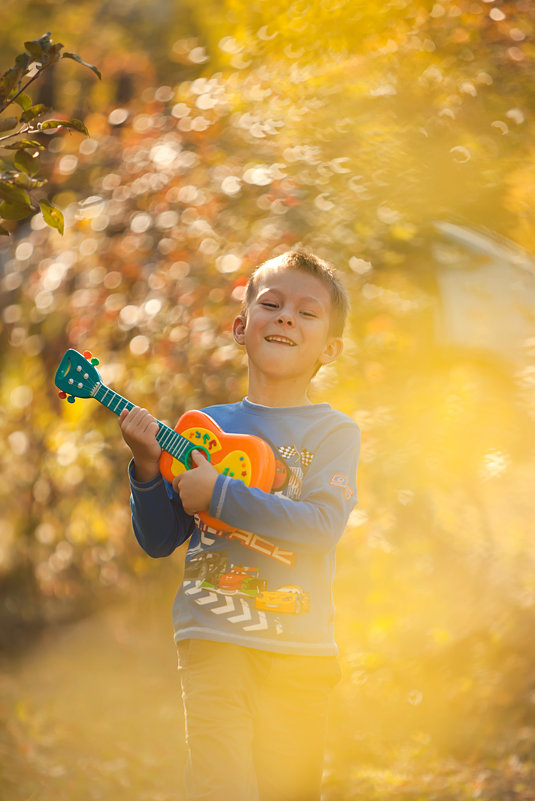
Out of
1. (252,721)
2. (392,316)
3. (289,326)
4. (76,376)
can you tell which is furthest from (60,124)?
(392,316)

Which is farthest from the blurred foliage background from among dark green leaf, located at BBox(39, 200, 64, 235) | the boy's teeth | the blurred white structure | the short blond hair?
dark green leaf, located at BBox(39, 200, 64, 235)

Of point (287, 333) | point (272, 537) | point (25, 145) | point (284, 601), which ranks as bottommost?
point (284, 601)

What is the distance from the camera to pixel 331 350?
1.81m

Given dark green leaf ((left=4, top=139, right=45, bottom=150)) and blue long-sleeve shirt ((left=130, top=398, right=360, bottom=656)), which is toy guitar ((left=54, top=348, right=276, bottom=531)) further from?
dark green leaf ((left=4, top=139, right=45, bottom=150))

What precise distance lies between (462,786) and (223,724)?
2.31 meters

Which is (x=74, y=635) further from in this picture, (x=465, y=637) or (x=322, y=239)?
(x=322, y=239)

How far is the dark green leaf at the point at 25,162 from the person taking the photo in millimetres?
1578

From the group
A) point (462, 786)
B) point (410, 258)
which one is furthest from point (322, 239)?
point (462, 786)

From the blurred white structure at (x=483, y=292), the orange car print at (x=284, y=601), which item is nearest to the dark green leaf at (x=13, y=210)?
the orange car print at (x=284, y=601)

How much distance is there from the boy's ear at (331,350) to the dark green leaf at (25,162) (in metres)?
0.70

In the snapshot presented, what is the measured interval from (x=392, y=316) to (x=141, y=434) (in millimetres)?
2420

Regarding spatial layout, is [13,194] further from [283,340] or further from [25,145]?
[283,340]

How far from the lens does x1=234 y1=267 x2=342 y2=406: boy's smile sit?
1713 millimetres

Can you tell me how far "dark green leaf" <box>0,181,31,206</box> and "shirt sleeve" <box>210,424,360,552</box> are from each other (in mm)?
648
